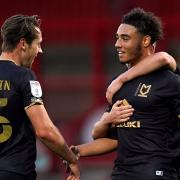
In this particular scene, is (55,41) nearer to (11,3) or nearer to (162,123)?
(11,3)

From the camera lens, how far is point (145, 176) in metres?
6.54

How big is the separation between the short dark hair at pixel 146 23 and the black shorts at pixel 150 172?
871 mm

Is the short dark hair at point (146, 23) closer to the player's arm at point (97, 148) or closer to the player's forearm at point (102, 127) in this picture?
the player's forearm at point (102, 127)

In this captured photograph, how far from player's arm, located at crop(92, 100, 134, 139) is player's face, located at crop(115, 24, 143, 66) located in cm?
31

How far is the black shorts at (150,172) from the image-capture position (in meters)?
6.54

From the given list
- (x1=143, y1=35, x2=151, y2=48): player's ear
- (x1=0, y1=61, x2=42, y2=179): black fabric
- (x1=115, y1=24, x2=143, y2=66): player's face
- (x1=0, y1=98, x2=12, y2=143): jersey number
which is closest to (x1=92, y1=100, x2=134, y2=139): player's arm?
(x1=115, y1=24, x2=143, y2=66): player's face

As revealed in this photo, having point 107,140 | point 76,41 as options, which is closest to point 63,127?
point 76,41

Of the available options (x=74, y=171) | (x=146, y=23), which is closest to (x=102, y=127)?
(x=74, y=171)

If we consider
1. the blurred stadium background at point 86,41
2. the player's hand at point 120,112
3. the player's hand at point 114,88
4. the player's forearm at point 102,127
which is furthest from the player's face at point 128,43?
the blurred stadium background at point 86,41

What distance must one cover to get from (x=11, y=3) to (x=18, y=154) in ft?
27.1

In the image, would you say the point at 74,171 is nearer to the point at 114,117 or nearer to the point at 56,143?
the point at 56,143

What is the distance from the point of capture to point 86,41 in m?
15.6

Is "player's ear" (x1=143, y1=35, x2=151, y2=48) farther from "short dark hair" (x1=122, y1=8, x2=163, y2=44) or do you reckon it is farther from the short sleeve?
the short sleeve

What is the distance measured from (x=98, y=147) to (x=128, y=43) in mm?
800
